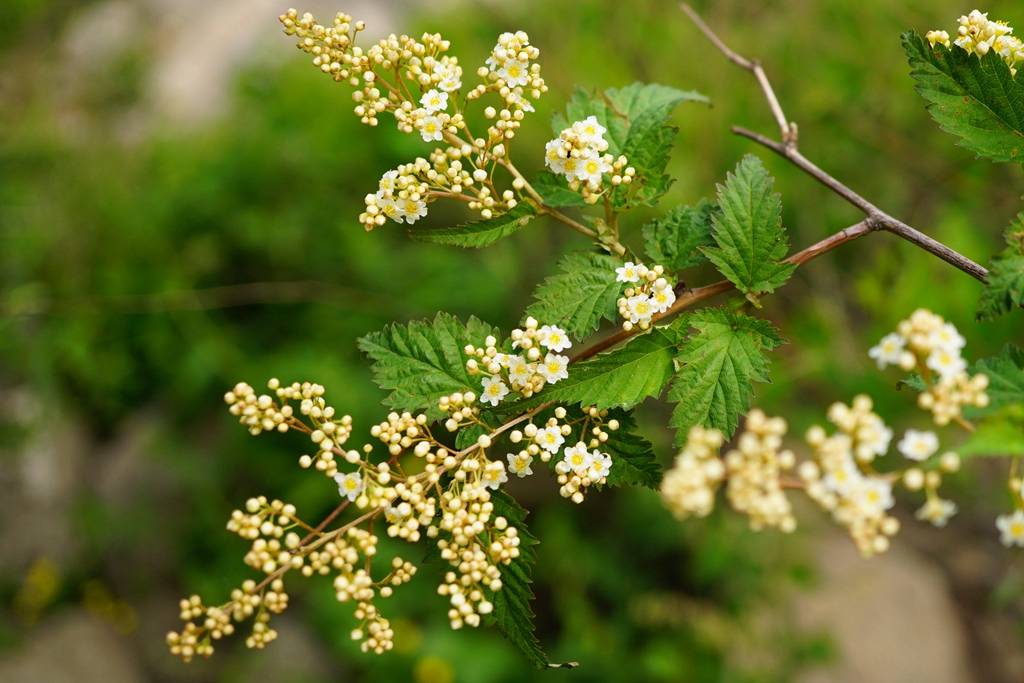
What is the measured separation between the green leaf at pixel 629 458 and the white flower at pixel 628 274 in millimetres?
224

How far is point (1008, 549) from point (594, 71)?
322cm

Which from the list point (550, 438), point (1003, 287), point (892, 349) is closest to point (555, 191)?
point (550, 438)

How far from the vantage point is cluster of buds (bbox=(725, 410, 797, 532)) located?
1.42m

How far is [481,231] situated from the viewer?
141cm

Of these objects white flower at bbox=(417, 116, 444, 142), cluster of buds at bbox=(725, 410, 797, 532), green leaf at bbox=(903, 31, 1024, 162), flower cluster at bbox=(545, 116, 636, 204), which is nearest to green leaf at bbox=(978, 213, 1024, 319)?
green leaf at bbox=(903, 31, 1024, 162)

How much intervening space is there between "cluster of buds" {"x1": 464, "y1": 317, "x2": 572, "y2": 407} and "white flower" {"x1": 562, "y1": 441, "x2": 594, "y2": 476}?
0.11 metres

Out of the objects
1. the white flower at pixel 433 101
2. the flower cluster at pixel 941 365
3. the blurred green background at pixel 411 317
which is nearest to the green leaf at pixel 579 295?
the white flower at pixel 433 101

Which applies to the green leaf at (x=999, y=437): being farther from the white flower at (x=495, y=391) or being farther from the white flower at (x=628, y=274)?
the white flower at (x=495, y=391)

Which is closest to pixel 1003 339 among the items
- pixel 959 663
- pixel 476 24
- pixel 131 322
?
pixel 959 663

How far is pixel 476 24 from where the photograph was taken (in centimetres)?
542

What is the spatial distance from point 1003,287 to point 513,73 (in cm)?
84

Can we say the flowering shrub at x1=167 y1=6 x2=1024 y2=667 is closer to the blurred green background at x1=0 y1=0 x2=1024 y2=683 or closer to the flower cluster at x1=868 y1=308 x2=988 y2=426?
the flower cluster at x1=868 y1=308 x2=988 y2=426

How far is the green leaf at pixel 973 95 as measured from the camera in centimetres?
135

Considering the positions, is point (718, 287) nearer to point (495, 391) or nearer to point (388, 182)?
point (495, 391)
